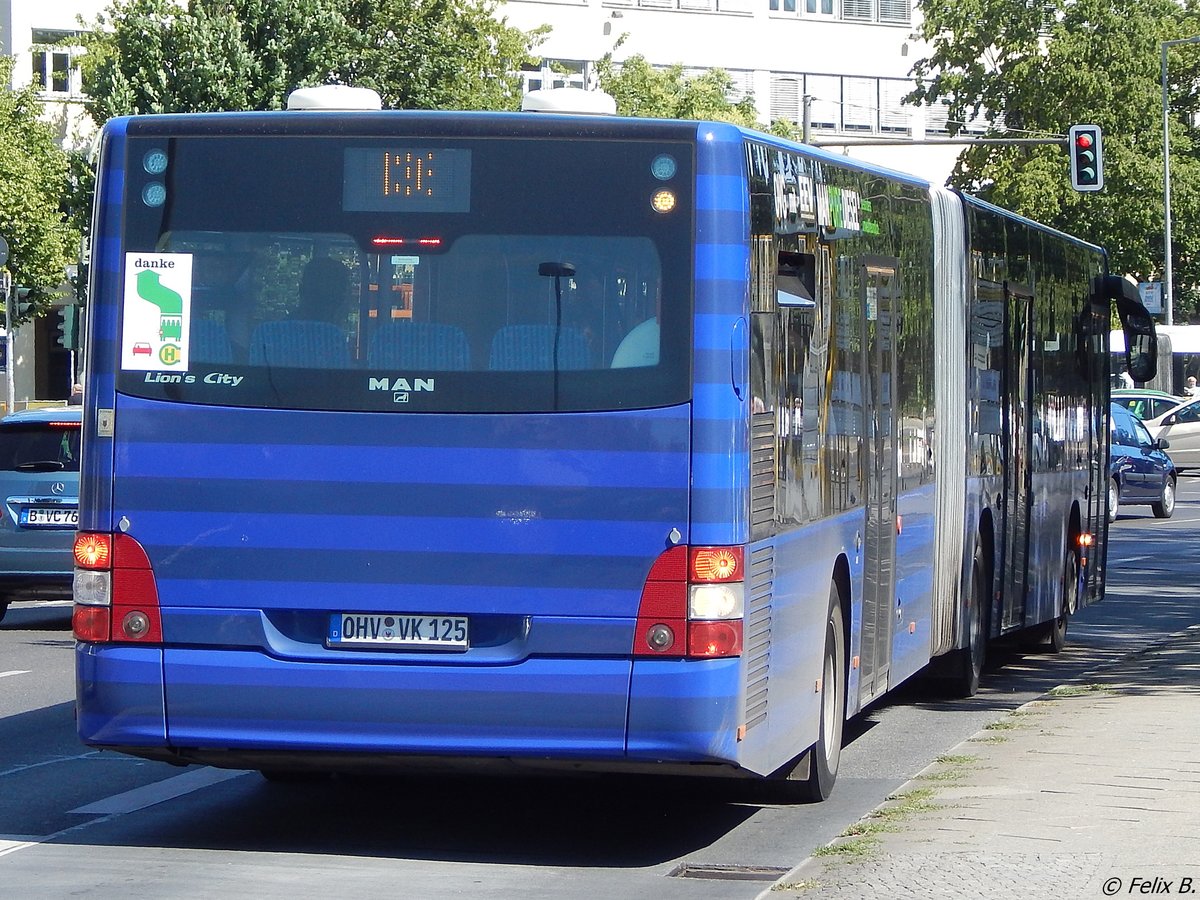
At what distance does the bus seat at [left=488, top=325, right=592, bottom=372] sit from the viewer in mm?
7641

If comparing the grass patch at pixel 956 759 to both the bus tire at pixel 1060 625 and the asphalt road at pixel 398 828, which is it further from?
the bus tire at pixel 1060 625

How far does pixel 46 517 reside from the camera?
17438mm

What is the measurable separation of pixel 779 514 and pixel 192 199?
240 cm

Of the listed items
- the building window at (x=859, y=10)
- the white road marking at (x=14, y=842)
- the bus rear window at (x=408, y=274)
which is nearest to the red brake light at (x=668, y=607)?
the bus rear window at (x=408, y=274)

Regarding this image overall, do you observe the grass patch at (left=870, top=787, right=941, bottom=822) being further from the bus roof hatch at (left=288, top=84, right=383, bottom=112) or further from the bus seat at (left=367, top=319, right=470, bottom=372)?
the bus roof hatch at (left=288, top=84, right=383, bottom=112)

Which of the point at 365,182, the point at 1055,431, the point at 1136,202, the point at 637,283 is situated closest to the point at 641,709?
the point at 637,283

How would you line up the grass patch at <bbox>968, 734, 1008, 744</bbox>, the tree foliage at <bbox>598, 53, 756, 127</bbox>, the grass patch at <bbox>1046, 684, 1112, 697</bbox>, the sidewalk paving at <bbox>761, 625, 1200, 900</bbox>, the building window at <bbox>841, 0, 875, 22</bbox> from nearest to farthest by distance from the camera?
1. the sidewalk paving at <bbox>761, 625, 1200, 900</bbox>
2. the grass patch at <bbox>968, 734, 1008, 744</bbox>
3. the grass patch at <bbox>1046, 684, 1112, 697</bbox>
4. the tree foliage at <bbox>598, 53, 756, 127</bbox>
5. the building window at <bbox>841, 0, 875, 22</bbox>

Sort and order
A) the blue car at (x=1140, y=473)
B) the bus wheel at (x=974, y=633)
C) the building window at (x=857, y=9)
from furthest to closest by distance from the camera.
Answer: the building window at (x=857, y=9), the blue car at (x=1140, y=473), the bus wheel at (x=974, y=633)

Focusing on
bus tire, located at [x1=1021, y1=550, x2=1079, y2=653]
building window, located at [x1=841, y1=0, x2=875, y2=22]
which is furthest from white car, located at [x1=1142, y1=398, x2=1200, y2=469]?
building window, located at [x1=841, y1=0, x2=875, y2=22]

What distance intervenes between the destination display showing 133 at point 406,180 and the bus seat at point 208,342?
0.62 metres

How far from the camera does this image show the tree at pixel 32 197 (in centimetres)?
5084

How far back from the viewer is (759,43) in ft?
236

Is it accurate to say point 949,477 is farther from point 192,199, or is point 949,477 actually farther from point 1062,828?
point 192,199

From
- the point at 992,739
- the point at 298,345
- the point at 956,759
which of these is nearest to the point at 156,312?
the point at 298,345
